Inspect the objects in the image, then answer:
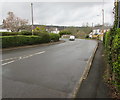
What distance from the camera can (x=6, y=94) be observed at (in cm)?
371

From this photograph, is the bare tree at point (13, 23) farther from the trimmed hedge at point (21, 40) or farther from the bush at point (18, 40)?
the bush at point (18, 40)

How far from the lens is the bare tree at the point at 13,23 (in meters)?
40.0

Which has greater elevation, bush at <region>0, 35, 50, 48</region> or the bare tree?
the bare tree

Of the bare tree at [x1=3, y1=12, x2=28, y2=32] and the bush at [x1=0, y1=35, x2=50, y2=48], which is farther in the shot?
the bare tree at [x1=3, y1=12, x2=28, y2=32]

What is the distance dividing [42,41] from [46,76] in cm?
1781

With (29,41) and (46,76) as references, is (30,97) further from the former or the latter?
(29,41)

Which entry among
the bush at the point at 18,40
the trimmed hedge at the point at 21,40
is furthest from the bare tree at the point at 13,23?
the bush at the point at 18,40

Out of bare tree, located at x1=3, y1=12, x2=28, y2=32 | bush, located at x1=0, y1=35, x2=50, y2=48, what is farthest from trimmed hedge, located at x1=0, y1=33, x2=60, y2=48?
bare tree, located at x1=3, y1=12, x2=28, y2=32

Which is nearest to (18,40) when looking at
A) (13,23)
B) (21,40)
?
(21,40)

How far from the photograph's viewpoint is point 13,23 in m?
40.4

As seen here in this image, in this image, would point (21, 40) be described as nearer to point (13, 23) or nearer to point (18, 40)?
point (18, 40)

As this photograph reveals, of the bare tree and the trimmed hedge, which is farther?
A: the bare tree

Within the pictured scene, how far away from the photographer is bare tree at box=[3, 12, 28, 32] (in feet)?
131

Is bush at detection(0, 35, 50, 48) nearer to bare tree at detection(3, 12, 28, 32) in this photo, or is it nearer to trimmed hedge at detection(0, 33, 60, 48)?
trimmed hedge at detection(0, 33, 60, 48)
